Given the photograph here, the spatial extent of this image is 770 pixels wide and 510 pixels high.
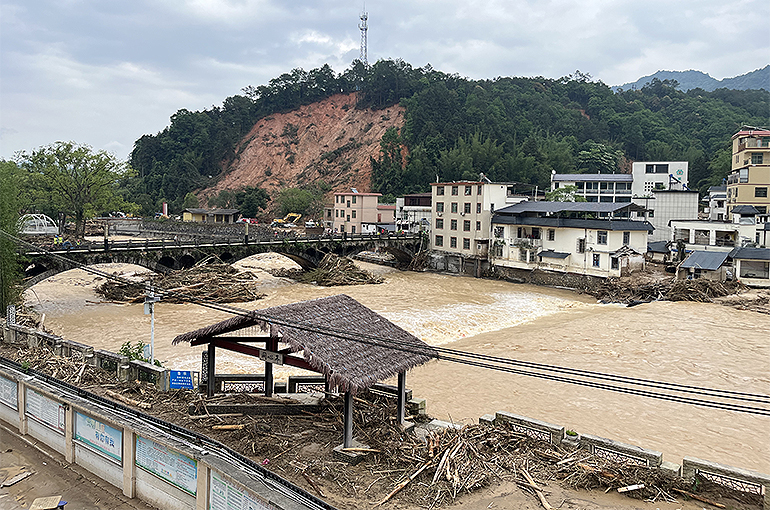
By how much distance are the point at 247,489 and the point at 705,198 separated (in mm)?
75451

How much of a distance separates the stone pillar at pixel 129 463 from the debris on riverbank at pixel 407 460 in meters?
1.53

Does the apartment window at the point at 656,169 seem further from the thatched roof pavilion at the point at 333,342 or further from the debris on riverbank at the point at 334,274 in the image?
the thatched roof pavilion at the point at 333,342

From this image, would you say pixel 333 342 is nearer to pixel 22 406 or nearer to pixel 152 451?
Answer: pixel 152 451

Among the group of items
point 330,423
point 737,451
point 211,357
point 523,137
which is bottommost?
point 737,451

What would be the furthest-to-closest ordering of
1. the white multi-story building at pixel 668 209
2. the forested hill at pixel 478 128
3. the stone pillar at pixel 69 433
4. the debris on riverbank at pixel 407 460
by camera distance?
the forested hill at pixel 478 128 → the white multi-story building at pixel 668 209 → the stone pillar at pixel 69 433 → the debris on riverbank at pixel 407 460

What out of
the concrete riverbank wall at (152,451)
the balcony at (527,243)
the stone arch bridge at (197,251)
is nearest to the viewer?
the concrete riverbank wall at (152,451)

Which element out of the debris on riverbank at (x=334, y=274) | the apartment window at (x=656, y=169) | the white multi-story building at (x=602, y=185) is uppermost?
the apartment window at (x=656, y=169)

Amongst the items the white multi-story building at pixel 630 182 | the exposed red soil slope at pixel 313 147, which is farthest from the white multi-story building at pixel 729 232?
the exposed red soil slope at pixel 313 147

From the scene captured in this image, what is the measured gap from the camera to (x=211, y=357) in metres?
12.7

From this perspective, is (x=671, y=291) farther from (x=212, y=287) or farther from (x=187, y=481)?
(x=187, y=481)

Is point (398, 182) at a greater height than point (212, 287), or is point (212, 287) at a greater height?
point (398, 182)

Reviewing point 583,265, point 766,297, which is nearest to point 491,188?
point 583,265

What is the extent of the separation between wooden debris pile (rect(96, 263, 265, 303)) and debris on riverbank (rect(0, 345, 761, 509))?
907 inches

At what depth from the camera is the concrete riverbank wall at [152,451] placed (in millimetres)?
8609
